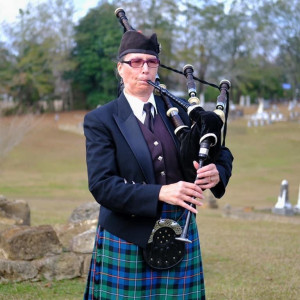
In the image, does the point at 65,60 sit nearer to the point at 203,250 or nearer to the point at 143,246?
the point at 203,250

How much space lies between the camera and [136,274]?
2.91 metres

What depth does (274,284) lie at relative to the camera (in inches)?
222

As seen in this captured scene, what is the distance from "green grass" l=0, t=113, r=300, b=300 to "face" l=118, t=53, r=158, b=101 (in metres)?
2.58

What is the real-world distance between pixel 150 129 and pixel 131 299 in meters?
0.80

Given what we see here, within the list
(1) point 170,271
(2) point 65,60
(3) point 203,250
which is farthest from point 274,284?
(2) point 65,60

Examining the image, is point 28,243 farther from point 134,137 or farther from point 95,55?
point 95,55

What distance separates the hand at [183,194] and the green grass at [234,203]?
2567 millimetres

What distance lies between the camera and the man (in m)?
2.83

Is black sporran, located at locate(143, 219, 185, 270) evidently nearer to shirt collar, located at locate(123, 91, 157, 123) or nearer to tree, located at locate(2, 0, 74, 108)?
shirt collar, located at locate(123, 91, 157, 123)

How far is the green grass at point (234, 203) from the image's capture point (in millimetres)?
5438

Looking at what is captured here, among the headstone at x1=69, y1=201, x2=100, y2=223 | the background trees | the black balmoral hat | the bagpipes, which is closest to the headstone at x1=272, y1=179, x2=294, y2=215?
the headstone at x1=69, y1=201, x2=100, y2=223

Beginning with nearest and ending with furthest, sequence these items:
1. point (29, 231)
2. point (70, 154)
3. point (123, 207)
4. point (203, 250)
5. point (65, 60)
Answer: point (123, 207), point (29, 231), point (203, 250), point (70, 154), point (65, 60)

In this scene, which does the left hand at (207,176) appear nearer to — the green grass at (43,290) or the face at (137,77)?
the face at (137,77)

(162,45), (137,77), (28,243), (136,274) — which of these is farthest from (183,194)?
(162,45)
